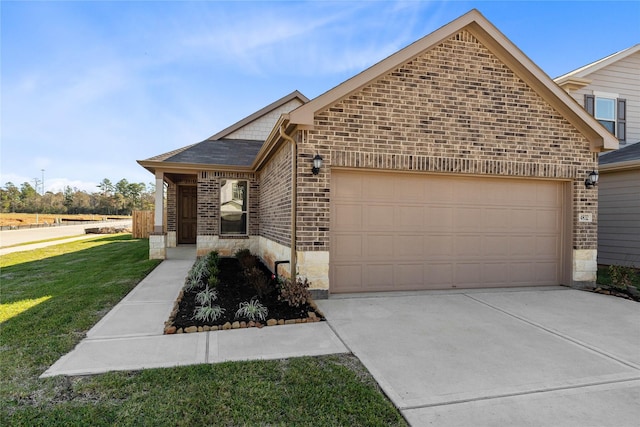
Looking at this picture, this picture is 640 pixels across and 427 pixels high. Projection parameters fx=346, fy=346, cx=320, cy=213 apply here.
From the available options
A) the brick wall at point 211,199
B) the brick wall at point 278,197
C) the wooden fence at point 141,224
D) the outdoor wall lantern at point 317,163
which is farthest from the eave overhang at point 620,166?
the wooden fence at point 141,224

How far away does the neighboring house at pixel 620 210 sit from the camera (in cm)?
963

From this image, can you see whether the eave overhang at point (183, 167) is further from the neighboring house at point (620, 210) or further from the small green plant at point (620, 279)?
the neighboring house at point (620, 210)

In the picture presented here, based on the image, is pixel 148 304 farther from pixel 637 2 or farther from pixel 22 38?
pixel 637 2

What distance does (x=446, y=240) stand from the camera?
725 cm

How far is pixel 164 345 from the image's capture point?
417 cm

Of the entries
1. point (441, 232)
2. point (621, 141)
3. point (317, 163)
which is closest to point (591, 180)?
point (441, 232)

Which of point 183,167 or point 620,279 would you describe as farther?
point 183,167

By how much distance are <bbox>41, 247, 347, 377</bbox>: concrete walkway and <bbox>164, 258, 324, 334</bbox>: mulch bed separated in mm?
159

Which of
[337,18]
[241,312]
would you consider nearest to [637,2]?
[337,18]

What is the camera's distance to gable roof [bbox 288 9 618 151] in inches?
244

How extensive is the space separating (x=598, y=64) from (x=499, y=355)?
40.7 feet

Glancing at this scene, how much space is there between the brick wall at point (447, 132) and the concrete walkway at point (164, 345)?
210 cm

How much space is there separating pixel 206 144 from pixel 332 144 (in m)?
8.01

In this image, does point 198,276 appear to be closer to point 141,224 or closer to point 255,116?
point 255,116
